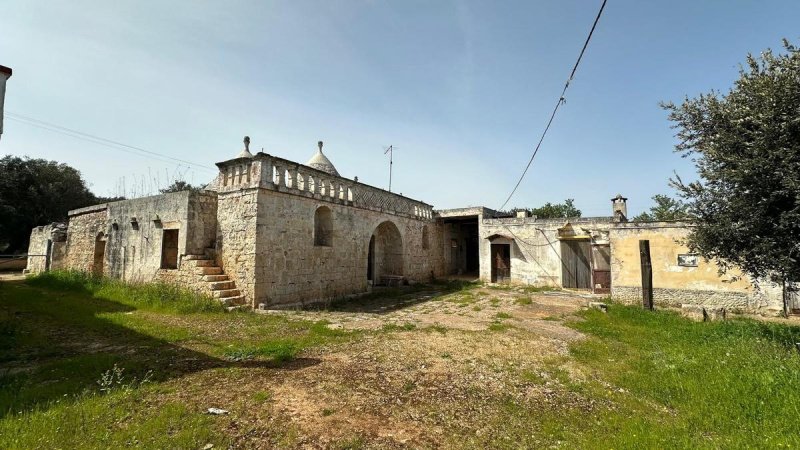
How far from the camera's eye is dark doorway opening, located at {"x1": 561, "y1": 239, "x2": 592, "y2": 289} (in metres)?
15.8

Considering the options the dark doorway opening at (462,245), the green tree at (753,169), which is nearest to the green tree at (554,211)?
the dark doorway opening at (462,245)

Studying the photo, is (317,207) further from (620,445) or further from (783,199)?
(783,199)

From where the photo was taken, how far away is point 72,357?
17.0ft

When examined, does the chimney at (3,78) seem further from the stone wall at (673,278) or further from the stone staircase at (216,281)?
the stone wall at (673,278)

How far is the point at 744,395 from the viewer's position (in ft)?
13.1

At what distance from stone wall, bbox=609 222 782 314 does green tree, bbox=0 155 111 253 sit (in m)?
34.3

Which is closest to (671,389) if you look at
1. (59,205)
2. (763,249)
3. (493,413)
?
(493,413)

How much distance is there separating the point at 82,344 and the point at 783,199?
1224 centimetres

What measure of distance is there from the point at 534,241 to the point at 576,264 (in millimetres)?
2180

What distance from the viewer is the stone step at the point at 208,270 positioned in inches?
377

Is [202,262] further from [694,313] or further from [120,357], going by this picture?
[694,313]

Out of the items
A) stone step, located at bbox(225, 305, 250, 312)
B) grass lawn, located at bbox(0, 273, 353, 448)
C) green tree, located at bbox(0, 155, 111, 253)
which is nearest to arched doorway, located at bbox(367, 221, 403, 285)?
stone step, located at bbox(225, 305, 250, 312)

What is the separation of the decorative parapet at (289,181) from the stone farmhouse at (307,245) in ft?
0.13

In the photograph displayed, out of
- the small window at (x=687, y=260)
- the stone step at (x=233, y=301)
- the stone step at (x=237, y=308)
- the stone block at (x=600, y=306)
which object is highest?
the small window at (x=687, y=260)
